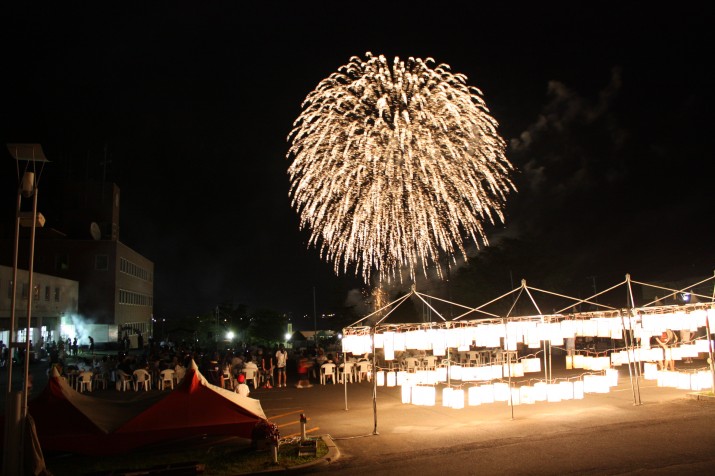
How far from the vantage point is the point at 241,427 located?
36.9ft

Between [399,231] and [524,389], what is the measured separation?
29.0 ft

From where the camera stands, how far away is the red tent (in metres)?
10.6

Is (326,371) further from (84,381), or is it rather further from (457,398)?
(457,398)

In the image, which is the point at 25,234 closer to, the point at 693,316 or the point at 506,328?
the point at 506,328

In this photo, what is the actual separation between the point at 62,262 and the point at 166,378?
33.9m

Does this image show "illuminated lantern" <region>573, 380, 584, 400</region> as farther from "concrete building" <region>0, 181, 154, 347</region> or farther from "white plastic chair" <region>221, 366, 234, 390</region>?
"concrete building" <region>0, 181, 154, 347</region>

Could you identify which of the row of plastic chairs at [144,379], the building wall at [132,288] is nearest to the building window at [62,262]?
the building wall at [132,288]

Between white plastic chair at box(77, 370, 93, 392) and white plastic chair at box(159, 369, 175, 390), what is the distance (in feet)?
8.93

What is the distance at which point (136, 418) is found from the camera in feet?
36.1

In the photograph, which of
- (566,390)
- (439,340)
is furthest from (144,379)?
(566,390)

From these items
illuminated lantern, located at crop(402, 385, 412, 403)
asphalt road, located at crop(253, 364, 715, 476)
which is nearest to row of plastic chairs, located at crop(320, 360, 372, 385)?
asphalt road, located at crop(253, 364, 715, 476)

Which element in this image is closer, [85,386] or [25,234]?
[85,386]

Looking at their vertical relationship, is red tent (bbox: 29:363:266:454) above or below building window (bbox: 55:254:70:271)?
below

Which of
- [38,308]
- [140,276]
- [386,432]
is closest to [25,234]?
[38,308]
